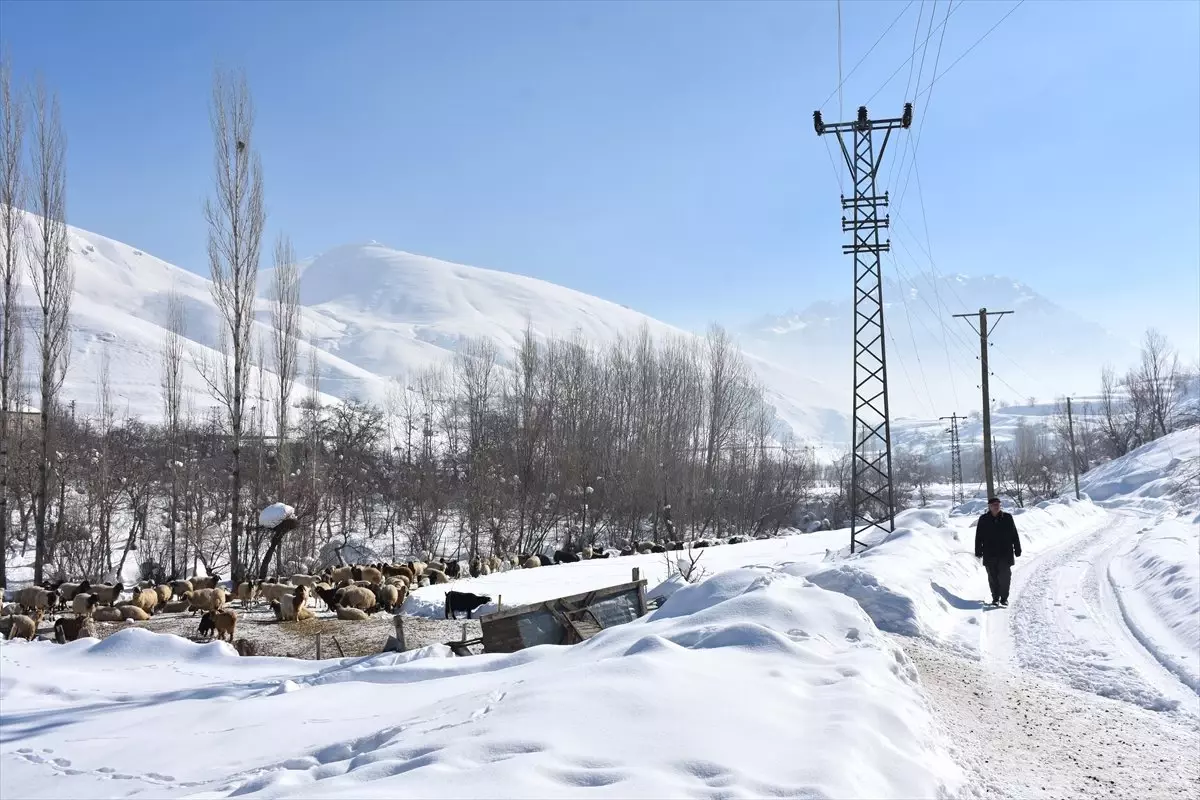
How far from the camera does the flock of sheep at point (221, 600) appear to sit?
1512 centimetres

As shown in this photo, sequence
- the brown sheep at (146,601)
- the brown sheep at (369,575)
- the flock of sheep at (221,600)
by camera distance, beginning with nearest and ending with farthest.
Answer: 1. the flock of sheep at (221,600)
2. the brown sheep at (146,601)
3. the brown sheep at (369,575)

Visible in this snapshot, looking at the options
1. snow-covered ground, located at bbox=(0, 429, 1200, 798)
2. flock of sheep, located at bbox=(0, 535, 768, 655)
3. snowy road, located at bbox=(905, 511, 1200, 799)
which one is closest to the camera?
snow-covered ground, located at bbox=(0, 429, 1200, 798)

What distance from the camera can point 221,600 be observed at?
18016 millimetres

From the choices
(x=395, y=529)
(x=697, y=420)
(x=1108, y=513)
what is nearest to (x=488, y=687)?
(x=395, y=529)

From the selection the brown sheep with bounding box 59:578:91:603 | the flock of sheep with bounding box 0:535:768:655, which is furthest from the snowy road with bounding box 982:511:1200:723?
the brown sheep with bounding box 59:578:91:603

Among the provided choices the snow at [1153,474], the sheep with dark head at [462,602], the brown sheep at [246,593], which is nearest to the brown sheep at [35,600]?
the brown sheep at [246,593]

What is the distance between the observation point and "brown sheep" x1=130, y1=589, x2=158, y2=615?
17.8 metres

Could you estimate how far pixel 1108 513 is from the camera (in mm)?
38031

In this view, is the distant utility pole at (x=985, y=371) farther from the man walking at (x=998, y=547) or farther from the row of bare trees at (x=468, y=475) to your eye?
the man walking at (x=998, y=547)

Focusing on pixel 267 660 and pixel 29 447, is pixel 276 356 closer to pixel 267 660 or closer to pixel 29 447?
pixel 29 447

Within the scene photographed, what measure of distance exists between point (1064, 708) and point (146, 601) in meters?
17.3

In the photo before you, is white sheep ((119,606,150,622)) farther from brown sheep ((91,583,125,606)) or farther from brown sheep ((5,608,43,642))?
brown sheep ((5,608,43,642))

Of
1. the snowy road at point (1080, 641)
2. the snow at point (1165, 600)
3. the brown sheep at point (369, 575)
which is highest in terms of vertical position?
the snow at point (1165, 600)

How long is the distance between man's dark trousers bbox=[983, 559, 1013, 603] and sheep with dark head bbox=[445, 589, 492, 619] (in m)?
8.85
